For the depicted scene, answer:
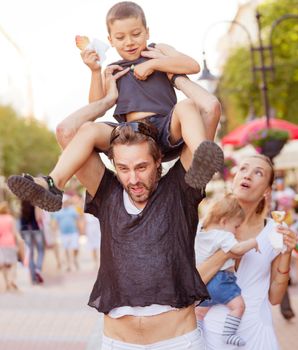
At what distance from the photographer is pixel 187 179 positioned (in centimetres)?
340

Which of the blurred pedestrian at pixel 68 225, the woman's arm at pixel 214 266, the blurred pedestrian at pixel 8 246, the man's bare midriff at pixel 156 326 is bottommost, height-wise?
the blurred pedestrian at pixel 68 225

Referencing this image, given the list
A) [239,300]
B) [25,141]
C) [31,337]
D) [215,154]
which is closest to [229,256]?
[239,300]

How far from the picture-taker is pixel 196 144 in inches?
134

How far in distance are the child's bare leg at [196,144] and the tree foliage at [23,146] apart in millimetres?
60621

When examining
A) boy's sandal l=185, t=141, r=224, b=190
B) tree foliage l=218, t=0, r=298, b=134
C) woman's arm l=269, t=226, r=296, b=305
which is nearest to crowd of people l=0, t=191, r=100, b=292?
woman's arm l=269, t=226, r=296, b=305

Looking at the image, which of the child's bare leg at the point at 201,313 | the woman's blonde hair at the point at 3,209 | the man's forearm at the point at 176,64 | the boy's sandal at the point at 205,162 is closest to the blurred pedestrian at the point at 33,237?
the woman's blonde hair at the point at 3,209

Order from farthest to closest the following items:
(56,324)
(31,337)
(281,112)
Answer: (281,112) → (56,324) → (31,337)

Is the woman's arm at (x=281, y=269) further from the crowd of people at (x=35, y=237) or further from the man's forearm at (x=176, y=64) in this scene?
the crowd of people at (x=35, y=237)

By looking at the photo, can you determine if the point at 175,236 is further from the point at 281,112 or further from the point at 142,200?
the point at 281,112

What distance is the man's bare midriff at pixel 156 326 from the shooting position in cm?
362

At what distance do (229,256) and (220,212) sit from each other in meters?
0.35

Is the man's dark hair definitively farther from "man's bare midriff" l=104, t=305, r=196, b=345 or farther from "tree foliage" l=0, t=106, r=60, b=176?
"tree foliage" l=0, t=106, r=60, b=176

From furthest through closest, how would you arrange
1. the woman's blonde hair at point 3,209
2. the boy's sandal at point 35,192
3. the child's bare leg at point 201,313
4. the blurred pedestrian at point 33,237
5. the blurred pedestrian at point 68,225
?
the blurred pedestrian at point 68,225
the blurred pedestrian at point 33,237
the woman's blonde hair at point 3,209
the child's bare leg at point 201,313
the boy's sandal at point 35,192

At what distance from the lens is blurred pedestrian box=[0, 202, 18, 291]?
15078 millimetres
